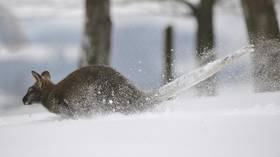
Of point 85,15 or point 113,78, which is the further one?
point 85,15

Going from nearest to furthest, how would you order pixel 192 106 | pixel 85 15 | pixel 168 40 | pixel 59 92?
pixel 192 106, pixel 59 92, pixel 85 15, pixel 168 40

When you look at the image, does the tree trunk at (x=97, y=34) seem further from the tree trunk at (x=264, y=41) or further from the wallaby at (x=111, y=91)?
the wallaby at (x=111, y=91)

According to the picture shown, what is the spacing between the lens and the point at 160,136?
5875 mm

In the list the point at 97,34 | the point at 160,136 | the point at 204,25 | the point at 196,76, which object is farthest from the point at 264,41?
the point at 160,136

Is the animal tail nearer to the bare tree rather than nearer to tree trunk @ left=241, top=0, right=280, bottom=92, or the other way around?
tree trunk @ left=241, top=0, right=280, bottom=92

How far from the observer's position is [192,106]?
7797mm

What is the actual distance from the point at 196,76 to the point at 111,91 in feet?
3.28

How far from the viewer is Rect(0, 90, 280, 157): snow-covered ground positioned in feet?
18.2

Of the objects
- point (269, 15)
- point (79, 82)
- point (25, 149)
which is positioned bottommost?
point (25, 149)

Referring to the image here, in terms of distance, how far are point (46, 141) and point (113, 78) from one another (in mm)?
1912

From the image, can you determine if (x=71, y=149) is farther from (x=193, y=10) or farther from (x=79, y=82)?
(x=193, y=10)

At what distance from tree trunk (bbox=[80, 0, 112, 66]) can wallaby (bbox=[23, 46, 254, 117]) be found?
4707 mm

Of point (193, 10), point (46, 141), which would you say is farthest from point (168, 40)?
point (46, 141)

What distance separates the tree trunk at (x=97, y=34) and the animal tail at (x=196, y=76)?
201 inches
